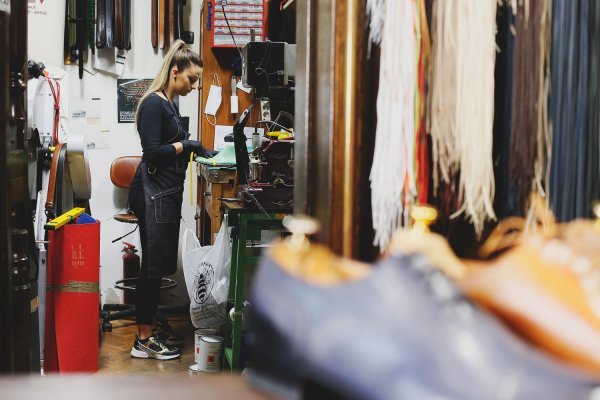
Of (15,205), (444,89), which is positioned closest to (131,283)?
(15,205)

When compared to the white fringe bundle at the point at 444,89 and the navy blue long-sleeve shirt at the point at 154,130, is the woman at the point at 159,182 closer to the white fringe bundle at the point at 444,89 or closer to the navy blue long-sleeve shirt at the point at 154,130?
the navy blue long-sleeve shirt at the point at 154,130

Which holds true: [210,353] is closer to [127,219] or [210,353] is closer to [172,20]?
[127,219]

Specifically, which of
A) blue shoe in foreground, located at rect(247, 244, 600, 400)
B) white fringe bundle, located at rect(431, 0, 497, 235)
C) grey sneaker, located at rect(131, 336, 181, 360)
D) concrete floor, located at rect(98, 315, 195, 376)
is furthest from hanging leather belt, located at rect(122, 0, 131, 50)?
blue shoe in foreground, located at rect(247, 244, 600, 400)

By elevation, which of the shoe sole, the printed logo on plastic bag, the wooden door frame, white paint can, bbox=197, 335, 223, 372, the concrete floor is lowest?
the concrete floor

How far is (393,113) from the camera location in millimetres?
1359

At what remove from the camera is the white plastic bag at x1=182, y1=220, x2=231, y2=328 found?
3.75 metres

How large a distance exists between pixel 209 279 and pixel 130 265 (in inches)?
66.6

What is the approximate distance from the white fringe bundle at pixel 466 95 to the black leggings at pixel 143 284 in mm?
2858

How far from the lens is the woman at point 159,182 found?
155 inches

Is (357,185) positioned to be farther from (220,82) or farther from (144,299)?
(220,82)

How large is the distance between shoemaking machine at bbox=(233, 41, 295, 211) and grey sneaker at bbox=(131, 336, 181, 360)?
1.15 m

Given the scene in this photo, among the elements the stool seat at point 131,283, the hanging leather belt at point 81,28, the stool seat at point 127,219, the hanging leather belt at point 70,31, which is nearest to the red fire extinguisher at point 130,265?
the stool seat at point 131,283

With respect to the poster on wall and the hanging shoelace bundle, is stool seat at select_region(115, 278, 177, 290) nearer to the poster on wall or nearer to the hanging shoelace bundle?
the poster on wall

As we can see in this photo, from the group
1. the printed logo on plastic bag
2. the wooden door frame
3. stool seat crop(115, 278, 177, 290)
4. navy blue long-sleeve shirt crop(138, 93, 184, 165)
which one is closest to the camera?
the wooden door frame
